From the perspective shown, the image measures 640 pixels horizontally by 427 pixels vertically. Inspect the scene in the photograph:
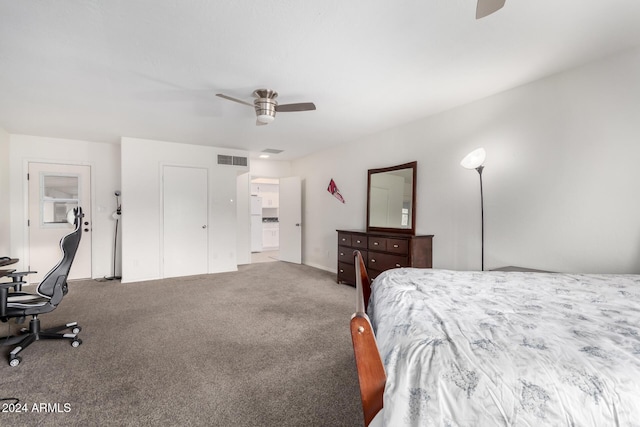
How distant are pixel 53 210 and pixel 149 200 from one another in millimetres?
1635

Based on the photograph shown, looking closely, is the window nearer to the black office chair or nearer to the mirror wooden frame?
the black office chair

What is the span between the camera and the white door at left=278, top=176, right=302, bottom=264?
6.73m

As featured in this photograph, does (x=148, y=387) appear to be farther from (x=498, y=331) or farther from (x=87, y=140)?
(x=87, y=140)

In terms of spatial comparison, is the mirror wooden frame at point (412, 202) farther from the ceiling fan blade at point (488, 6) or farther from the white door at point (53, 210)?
the white door at point (53, 210)

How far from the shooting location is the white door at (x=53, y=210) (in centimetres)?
489

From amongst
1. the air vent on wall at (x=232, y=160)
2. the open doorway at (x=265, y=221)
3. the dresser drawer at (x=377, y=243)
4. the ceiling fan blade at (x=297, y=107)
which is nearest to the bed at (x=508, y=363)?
the ceiling fan blade at (x=297, y=107)

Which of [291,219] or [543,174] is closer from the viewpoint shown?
[543,174]

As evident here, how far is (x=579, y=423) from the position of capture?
30.0 inches

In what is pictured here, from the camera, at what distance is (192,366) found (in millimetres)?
2250

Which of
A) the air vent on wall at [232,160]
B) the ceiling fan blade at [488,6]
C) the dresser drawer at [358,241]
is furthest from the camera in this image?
the air vent on wall at [232,160]

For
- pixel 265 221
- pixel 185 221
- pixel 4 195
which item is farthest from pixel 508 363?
pixel 265 221

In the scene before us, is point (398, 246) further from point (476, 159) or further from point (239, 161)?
point (239, 161)

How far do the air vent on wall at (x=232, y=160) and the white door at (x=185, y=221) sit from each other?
1.26 feet

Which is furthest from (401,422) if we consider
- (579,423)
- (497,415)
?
(579,423)
